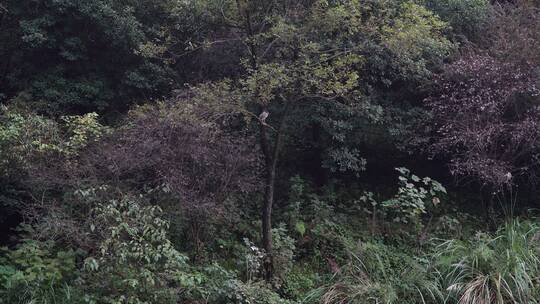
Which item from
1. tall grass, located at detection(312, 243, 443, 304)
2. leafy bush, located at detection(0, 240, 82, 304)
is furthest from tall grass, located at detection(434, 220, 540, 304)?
leafy bush, located at detection(0, 240, 82, 304)

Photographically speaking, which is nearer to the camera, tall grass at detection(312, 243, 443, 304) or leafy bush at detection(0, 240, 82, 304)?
leafy bush at detection(0, 240, 82, 304)

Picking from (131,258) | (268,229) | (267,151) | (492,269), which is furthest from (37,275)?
(492,269)

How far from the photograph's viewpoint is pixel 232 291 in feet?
22.2

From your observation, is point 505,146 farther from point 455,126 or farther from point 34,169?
point 34,169

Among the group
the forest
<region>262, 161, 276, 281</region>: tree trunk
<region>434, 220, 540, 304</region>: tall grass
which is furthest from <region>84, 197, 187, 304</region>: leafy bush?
<region>434, 220, 540, 304</region>: tall grass

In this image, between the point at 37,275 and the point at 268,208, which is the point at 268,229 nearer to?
the point at 268,208

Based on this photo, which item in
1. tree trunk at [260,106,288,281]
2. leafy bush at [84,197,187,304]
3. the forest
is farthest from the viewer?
tree trunk at [260,106,288,281]

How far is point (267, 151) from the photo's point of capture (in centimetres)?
784

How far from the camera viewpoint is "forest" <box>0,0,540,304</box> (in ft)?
21.8

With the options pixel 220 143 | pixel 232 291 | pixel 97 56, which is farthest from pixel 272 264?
pixel 97 56

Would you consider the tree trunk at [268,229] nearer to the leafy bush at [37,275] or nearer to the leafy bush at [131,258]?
the leafy bush at [131,258]

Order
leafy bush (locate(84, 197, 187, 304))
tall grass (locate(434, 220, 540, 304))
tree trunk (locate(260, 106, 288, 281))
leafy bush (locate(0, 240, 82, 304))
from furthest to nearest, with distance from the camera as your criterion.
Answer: tree trunk (locate(260, 106, 288, 281))
tall grass (locate(434, 220, 540, 304))
leafy bush (locate(0, 240, 82, 304))
leafy bush (locate(84, 197, 187, 304))

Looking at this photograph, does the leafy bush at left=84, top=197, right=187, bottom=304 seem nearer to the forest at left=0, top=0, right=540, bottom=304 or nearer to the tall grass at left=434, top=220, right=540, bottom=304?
the forest at left=0, top=0, right=540, bottom=304

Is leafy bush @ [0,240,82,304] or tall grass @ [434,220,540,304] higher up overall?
leafy bush @ [0,240,82,304]
